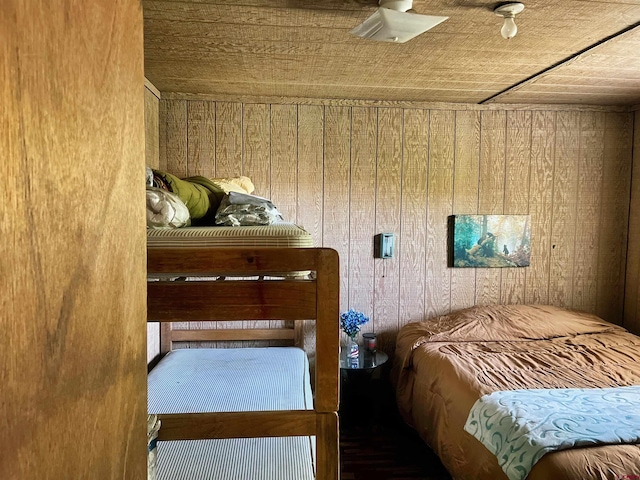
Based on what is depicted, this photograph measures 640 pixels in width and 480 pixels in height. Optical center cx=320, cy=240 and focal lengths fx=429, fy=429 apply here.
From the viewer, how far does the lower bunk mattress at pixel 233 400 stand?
1562 mm

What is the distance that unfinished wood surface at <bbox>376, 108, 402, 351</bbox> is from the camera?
3113 millimetres

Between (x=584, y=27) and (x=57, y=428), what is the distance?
7.40ft

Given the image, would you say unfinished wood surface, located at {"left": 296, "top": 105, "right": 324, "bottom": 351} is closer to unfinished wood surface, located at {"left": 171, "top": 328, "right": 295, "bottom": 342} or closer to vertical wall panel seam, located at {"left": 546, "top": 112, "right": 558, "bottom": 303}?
unfinished wood surface, located at {"left": 171, "top": 328, "right": 295, "bottom": 342}

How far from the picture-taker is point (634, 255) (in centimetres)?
325

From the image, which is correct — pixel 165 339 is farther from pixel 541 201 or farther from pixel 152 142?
pixel 541 201

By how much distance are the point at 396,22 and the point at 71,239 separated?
1427 mm

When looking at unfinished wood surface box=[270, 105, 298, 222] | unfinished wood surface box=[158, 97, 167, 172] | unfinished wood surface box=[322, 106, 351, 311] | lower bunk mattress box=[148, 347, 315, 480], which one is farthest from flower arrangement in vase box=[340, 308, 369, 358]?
unfinished wood surface box=[158, 97, 167, 172]

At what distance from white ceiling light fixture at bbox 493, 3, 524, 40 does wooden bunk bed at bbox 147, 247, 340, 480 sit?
1.23m

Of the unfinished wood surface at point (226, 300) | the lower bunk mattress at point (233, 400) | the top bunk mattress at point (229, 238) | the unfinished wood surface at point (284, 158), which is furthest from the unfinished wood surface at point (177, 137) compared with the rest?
the unfinished wood surface at point (226, 300)

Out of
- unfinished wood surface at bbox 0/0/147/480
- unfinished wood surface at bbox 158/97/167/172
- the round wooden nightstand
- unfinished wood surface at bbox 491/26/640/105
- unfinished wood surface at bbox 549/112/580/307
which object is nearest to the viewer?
unfinished wood surface at bbox 0/0/147/480

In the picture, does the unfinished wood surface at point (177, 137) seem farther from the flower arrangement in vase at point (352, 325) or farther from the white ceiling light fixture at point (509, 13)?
the white ceiling light fixture at point (509, 13)

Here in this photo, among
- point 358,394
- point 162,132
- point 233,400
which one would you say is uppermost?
point 162,132

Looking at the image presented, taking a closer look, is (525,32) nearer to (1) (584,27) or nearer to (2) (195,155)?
(1) (584,27)

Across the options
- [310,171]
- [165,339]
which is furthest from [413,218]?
[165,339]
